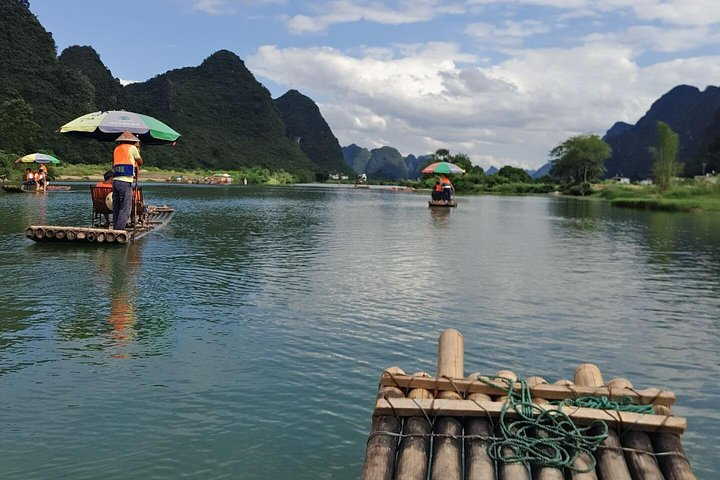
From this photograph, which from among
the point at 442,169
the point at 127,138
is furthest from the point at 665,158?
the point at 127,138

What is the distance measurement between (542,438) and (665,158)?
79.2 m

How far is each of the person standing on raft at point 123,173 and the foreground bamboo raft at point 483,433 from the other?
15.9 metres

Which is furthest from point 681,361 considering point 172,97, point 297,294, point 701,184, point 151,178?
point 172,97

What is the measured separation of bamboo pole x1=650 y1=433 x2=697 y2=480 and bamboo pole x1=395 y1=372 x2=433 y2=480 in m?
1.70

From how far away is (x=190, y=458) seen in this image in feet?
19.7

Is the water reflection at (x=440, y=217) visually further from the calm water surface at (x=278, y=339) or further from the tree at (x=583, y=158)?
the tree at (x=583, y=158)

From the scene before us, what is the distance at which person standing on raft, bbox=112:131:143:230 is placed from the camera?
19.1 m

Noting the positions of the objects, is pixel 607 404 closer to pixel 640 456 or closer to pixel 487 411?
pixel 640 456

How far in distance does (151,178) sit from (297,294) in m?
108

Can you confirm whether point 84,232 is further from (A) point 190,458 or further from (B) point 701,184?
(B) point 701,184

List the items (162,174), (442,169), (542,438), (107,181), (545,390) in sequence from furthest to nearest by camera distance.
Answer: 1. (162,174)
2. (442,169)
3. (107,181)
4. (545,390)
5. (542,438)

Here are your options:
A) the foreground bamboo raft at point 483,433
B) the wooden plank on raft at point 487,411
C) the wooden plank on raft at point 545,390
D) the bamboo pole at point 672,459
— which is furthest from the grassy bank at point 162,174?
the bamboo pole at point 672,459

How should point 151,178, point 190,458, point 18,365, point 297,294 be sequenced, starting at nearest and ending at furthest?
point 190,458, point 18,365, point 297,294, point 151,178

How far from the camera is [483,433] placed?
4.84 m
